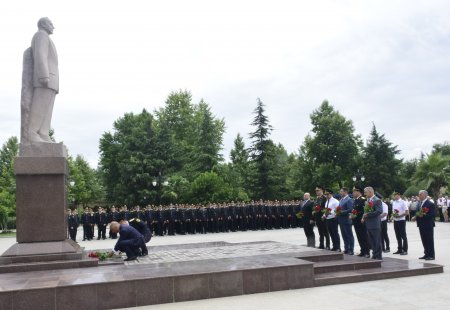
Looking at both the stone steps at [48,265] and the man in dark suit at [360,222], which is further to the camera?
the man in dark suit at [360,222]

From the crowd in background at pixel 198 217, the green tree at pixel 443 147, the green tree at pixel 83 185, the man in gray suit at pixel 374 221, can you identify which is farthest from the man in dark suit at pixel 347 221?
the green tree at pixel 443 147

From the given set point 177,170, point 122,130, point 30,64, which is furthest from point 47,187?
point 122,130

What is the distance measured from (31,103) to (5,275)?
3772mm

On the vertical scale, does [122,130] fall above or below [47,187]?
above

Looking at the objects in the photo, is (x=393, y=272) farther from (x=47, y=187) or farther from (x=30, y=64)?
(x=30, y=64)

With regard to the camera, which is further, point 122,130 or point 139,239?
point 122,130

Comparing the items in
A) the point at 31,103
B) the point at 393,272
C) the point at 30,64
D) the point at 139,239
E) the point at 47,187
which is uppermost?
the point at 30,64

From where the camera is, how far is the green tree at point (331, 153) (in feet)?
145

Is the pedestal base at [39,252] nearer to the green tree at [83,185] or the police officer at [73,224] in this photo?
the police officer at [73,224]

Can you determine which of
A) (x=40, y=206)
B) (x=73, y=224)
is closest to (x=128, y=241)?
(x=40, y=206)

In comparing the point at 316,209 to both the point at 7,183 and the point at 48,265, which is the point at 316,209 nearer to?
the point at 48,265

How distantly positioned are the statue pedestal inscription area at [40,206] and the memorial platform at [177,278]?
75 centimetres

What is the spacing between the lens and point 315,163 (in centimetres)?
4612

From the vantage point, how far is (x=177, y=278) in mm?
7699
